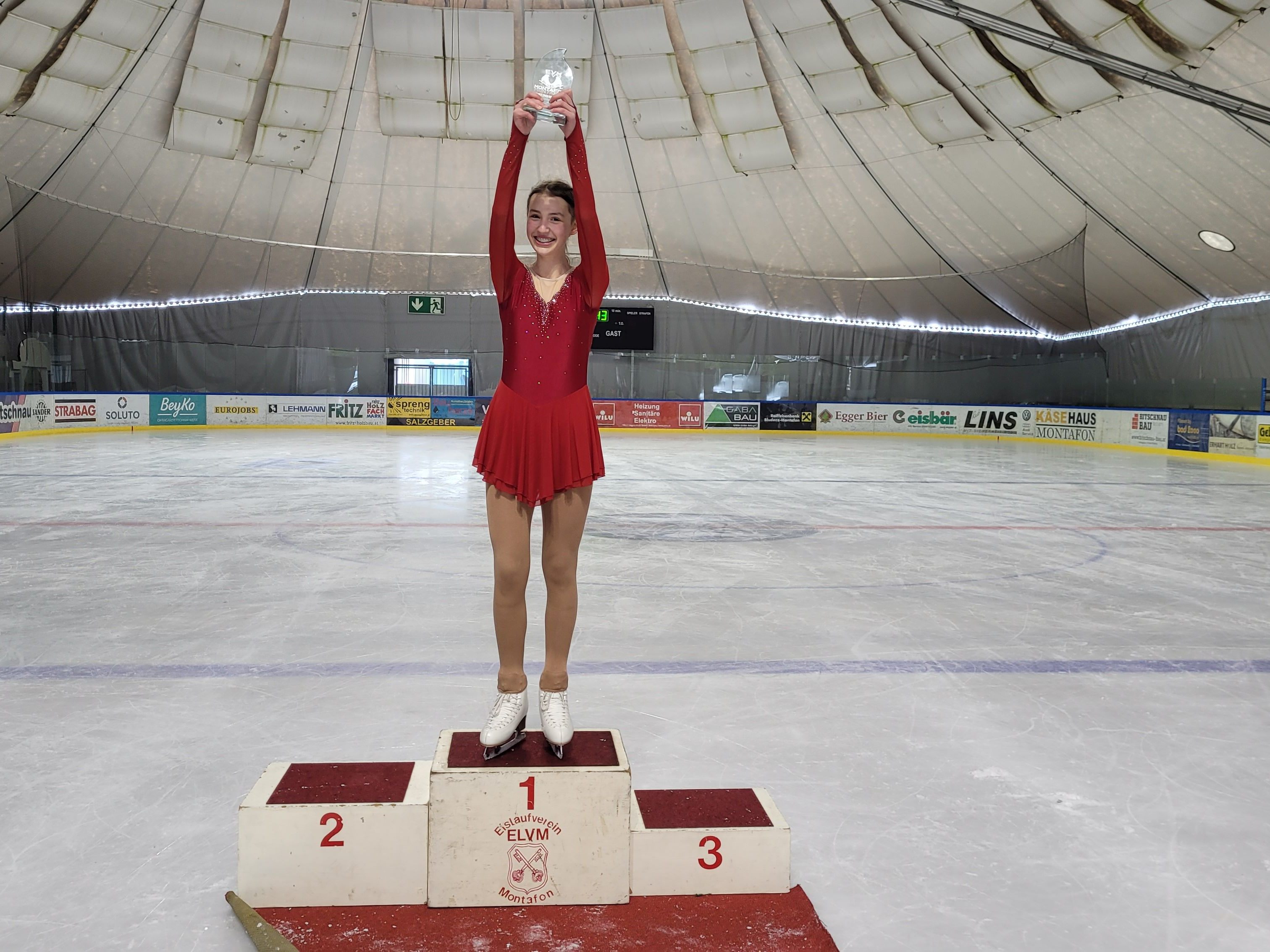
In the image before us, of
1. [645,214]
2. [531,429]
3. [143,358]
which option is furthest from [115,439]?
[531,429]

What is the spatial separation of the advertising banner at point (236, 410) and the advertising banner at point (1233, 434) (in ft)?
73.8

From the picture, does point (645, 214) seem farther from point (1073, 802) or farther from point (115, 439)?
point (1073, 802)

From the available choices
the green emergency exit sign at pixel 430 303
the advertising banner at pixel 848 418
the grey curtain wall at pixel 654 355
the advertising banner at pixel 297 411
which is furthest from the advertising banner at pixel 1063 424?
the advertising banner at pixel 297 411

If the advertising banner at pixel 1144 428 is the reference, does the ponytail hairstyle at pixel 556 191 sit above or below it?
above

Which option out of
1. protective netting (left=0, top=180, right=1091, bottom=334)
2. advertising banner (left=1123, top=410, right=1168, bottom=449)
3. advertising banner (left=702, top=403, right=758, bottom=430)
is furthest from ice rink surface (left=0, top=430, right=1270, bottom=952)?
advertising banner (left=702, top=403, right=758, bottom=430)

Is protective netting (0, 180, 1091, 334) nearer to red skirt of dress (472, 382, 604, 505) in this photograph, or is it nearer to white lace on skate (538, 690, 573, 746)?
red skirt of dress (472, 382, 604, 505)

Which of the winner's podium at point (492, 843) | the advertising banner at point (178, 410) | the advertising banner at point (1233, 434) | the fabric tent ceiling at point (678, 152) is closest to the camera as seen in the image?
the winner's podium at point (492, 843)

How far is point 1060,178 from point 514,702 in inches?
833

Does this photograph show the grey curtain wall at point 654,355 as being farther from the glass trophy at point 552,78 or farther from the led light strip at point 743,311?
the glass trophy at point 552,78

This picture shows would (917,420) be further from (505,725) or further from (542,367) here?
(505,725)

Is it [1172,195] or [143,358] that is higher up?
[1172,195]

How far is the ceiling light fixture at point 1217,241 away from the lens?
744 inches

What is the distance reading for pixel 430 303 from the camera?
27812 mm

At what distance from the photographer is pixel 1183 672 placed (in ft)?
14.3
